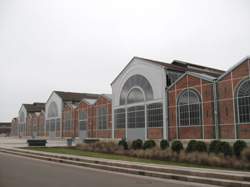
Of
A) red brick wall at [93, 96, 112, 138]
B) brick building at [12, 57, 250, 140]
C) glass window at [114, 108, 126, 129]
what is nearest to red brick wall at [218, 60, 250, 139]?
brick building at [12, 57, 250, 140]

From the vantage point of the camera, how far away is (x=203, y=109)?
35438mm

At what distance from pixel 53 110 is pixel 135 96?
39.1 meters

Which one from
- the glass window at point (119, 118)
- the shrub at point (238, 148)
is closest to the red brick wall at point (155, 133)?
the glass window at point (119, 118)

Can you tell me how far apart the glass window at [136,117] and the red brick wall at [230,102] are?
13.6m

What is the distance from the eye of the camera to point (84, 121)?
207 ft

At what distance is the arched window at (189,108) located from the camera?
36219 millimetres

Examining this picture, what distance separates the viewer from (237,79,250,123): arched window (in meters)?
31.1

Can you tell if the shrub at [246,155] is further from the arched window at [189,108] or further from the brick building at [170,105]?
the arched window at [189,108]

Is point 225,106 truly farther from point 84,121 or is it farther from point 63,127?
point 63,127

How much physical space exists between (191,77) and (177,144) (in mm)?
17313

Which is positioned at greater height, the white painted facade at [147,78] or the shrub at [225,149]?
the white painted facade at [147,78]

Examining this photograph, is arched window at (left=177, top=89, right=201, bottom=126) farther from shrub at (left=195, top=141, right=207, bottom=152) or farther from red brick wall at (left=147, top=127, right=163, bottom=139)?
shrub at (left=195, top=141, right=207, bottom=152)

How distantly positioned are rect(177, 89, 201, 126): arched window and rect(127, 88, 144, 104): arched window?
26.7ft

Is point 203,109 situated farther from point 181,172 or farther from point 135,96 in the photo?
point 181,172
